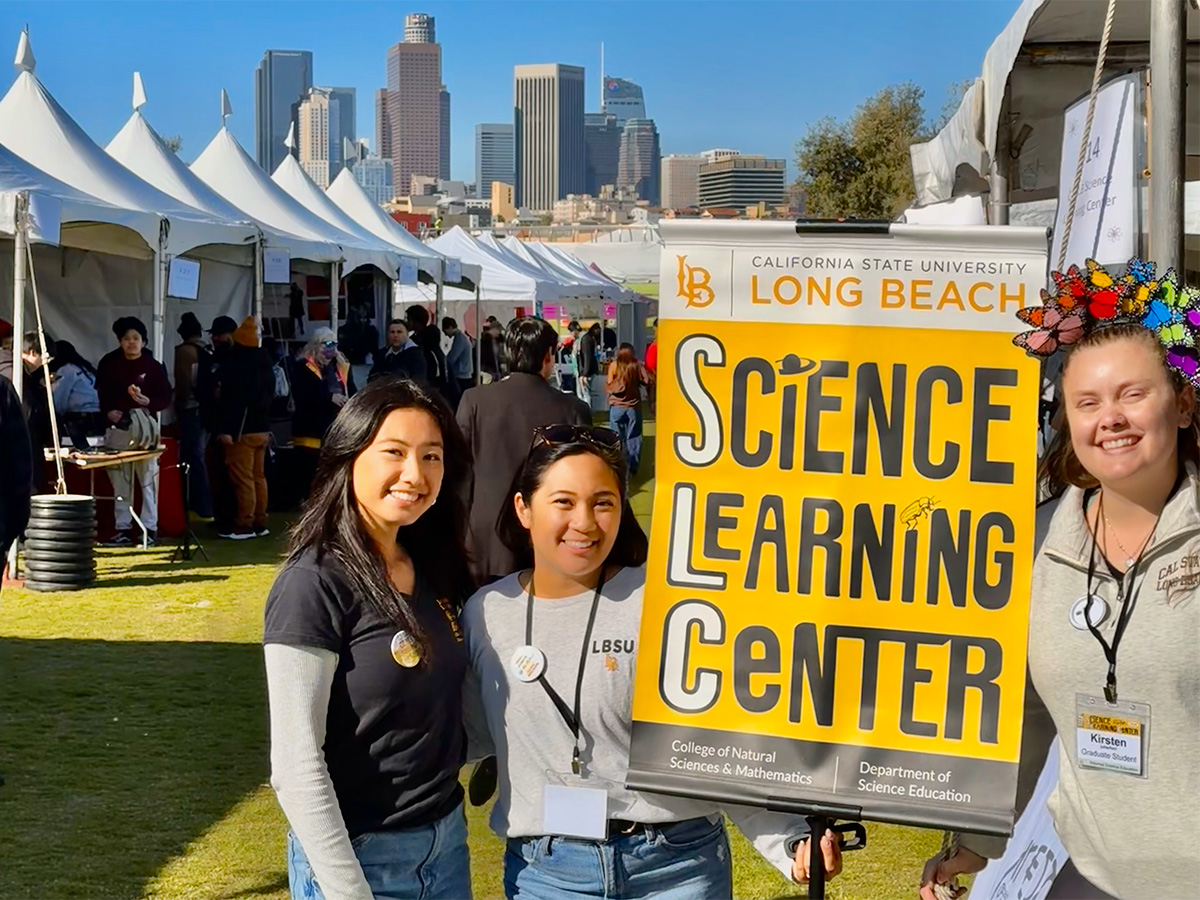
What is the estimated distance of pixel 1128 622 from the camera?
2500 mm

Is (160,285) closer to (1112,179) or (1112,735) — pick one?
(1112,179)

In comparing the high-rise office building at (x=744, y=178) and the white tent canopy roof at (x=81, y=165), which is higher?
the high-rise office building at (x=744, y=178)

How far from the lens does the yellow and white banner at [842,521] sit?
2.43 meters

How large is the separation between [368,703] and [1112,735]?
1223 mm

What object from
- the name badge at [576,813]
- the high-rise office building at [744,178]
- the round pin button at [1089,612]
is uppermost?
the high-rise office building at [744,178]

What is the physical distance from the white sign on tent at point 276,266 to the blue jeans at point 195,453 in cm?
242

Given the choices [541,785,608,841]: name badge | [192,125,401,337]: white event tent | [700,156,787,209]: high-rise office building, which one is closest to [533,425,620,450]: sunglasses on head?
[541,785,608,841]: name badge

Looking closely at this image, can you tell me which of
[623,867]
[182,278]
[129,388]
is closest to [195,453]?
[129,388]

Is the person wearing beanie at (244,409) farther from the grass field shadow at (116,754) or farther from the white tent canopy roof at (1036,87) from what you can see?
the white tent canopy roof at (1036,87)

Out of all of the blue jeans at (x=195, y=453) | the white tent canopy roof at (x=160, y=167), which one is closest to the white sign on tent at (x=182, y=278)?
the blue jeans at (x=195, y=453)

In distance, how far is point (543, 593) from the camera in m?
2.68

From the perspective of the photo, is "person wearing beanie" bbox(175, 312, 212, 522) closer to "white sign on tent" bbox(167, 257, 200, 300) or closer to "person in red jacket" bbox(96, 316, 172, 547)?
"white sign on tent" bbox(167, 257, 200, 300)

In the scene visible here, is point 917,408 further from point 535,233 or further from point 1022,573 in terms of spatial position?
point 535,233

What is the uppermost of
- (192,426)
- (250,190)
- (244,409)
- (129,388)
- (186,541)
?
(250,190)
